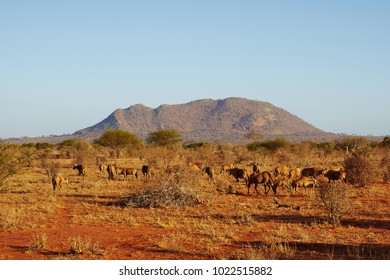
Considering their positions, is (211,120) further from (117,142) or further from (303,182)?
(303,182)

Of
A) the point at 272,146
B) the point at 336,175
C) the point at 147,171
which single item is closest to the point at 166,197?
the point at 147,171

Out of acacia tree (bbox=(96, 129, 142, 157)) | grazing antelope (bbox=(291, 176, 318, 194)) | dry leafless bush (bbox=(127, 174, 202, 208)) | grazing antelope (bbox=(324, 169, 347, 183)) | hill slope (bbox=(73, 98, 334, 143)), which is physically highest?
hill slope (bbox=(73, 98, 334, 143))

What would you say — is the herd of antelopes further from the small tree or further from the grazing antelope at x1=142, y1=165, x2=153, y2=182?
the small tree

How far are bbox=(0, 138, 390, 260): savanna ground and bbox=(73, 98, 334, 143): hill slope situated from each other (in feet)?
425

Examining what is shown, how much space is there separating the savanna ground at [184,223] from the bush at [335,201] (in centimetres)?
17

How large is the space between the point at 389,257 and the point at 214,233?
4.30 meters

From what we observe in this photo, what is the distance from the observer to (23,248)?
11.0 meters

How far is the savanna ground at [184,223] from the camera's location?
10457mm

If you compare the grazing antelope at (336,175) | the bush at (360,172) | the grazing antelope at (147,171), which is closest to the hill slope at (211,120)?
the grazing antelope at (147,171)

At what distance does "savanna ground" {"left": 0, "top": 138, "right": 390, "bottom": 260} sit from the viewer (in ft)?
34.3

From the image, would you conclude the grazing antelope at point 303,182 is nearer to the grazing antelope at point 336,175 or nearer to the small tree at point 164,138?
the grazing antelope at point 336,175

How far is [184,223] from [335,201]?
176 inches

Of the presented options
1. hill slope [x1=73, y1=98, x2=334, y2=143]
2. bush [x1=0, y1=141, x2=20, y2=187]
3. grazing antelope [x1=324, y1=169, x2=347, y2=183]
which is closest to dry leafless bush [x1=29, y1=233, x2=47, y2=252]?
bush [x1=0, y1=141, x2=20, y2=187]

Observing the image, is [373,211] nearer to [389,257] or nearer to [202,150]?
[389,257]
